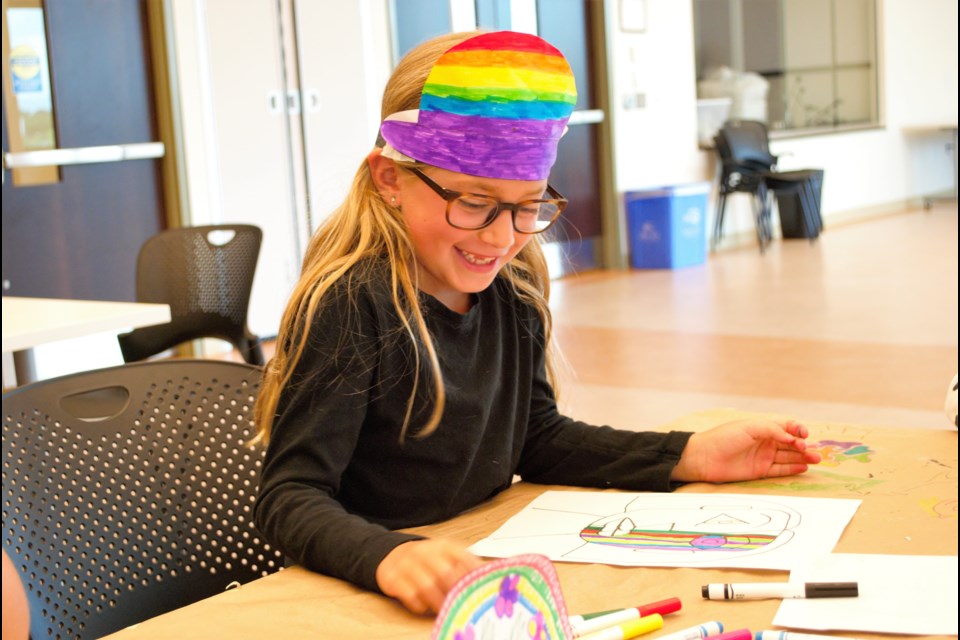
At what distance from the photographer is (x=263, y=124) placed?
559 cm

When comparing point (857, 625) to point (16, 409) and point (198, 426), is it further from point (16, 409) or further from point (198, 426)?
point (16, 409)

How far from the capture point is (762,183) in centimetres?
845

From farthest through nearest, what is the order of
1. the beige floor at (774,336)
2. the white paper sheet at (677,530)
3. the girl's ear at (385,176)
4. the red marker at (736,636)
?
the beige floor at (774,336)
the girl's ear at (385,176)
the white paper sheet at (677,530)
the red marker at (736,636)

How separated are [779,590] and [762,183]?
25.7 ft

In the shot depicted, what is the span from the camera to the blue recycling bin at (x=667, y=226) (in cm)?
761

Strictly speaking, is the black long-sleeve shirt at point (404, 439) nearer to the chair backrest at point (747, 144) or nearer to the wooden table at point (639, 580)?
the wooden table at point (639, 580)

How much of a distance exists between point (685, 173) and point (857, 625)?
771cm

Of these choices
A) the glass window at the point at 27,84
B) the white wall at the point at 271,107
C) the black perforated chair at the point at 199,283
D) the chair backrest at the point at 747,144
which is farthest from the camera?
the chair backrest at the point at 747,144

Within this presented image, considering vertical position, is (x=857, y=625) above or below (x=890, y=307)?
above

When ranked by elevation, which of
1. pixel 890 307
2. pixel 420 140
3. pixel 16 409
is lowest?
pixel 890 307

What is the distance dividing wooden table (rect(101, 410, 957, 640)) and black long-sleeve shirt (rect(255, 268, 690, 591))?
39mm

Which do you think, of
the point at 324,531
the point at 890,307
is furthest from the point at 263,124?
the point at 324,531

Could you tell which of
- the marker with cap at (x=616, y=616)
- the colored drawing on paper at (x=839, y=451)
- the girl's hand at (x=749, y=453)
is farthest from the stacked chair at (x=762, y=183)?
the marker with cap at (x=616, y=616)

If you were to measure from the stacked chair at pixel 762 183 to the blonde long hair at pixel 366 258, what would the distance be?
730 centimetres
